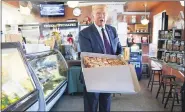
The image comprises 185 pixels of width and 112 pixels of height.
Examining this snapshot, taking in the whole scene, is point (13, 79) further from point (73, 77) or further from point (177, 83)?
point (177, 83)

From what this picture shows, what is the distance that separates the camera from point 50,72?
206cm

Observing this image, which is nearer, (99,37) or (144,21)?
(99,37)

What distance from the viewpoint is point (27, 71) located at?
129 cm

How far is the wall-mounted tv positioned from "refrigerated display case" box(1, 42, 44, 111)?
1.58 feet

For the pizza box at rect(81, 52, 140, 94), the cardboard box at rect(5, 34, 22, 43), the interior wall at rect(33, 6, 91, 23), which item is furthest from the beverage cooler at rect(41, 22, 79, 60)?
the pizza box at rect(81, 52, 140, 94)

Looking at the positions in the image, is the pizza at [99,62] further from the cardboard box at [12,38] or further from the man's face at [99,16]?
the cardboard box at [12,38]

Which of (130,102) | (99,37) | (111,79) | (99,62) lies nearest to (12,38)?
(99,37)

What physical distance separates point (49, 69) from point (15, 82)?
88 centimetres

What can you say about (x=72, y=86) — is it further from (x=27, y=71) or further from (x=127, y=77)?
(x=127, y=77)

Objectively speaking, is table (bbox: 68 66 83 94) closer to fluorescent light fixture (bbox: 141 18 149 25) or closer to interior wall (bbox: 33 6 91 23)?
interior wall (bbox: 33 6 91 23)

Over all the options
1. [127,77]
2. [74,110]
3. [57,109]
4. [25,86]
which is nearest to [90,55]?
[127,77]

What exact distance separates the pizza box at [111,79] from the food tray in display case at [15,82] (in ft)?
1.55

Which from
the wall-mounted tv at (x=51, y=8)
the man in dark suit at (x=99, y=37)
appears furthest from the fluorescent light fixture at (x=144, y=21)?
the wall-mounted tv at (x=51, y=8)

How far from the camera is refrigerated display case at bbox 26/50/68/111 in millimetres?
1641
